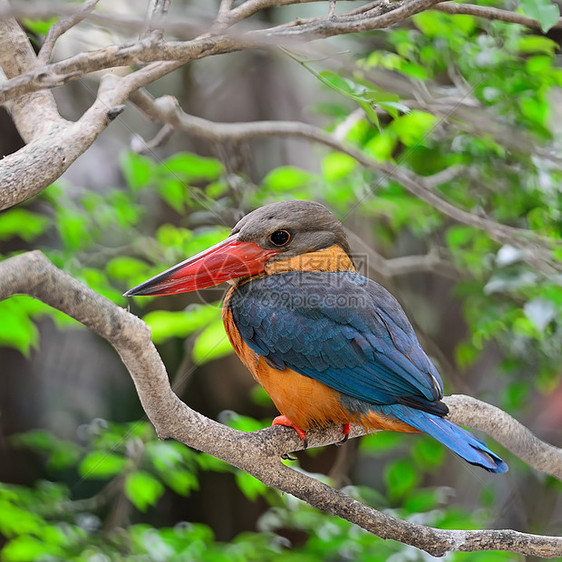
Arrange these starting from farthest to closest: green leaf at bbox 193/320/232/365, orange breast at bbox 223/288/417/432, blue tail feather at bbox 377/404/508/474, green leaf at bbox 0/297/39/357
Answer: green leaf at bbox 193/320/232/365 < green leaf at bbox 0/297/39/357 < orange breast at bbox 223/288/417/432 < blue tail feather at bbox 377/404/508/474

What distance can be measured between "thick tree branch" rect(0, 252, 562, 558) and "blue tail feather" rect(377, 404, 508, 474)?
0.17 meters

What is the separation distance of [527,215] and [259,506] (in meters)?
2.69

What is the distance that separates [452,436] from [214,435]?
0.55 metres

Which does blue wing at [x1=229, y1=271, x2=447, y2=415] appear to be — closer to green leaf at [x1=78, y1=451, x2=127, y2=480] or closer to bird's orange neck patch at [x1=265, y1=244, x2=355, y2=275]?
bird's orange neck patch at [x1=265, y1=244, x2=355, y2=275]

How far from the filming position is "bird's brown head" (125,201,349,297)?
2.01m

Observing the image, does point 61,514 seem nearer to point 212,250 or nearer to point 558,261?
point 212,250

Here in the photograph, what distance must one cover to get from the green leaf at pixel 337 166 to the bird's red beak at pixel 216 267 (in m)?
1.05

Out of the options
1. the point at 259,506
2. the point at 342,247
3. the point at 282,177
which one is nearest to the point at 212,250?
the point at 342,247

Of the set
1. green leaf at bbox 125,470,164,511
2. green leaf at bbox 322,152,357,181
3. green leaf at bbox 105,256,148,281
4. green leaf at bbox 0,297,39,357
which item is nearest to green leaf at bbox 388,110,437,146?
green leaf at bbox 322,152,357,181

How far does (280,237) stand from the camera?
2.08 m

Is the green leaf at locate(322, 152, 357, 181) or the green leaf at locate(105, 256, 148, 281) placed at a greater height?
the green leaf at locate(322, 152, 357, 181)

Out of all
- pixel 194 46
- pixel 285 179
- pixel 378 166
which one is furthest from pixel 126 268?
pixel 194 46

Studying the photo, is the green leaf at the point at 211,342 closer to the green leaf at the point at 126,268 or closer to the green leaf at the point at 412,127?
the green leaf at the point at 126,268

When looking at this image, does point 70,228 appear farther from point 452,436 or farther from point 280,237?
point 452,436
